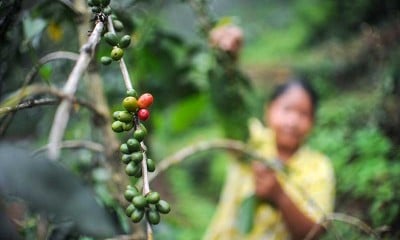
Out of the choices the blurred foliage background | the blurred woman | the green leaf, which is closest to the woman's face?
the blurred woman

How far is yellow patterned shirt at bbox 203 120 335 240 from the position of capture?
1.49 metres

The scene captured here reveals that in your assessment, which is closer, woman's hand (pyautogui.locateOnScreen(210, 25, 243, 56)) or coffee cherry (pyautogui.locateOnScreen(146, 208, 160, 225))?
coffee cherry (pyautogui.locateOnScreen(146, 208, 160, 225))

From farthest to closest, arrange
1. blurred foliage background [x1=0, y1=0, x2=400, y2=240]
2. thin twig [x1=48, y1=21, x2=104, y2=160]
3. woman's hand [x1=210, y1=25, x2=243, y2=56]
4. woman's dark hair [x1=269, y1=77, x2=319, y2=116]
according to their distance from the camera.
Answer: woman's dark hair [x1=269, y1=77, x2=319, y2=116] < woman's hand [x1=210, y1=25, x2=243, y2=56] < blurred foliage background [x1=0, y1=0, x2=400, y2=240] < thin twig [x1=48, y1=21, x2=104, y2=160]

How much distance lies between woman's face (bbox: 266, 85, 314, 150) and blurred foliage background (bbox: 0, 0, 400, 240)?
0.10m

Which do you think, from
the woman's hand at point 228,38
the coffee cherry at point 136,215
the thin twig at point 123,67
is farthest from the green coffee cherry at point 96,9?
the woman's hand at point 228,38

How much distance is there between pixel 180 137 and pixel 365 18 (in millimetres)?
2591

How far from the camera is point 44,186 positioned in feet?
1.23

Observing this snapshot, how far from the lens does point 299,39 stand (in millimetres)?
6695

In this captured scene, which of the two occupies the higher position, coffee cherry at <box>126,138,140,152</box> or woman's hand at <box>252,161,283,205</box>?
coffee cherry at <box>126,138,140,152</box>

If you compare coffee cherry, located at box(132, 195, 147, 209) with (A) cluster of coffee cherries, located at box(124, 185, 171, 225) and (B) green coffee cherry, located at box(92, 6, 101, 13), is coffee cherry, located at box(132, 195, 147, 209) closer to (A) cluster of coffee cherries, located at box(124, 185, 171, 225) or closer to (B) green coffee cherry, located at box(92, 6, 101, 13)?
(A) cluster of coffee cherries, located at box(124, 185, 171, 225)

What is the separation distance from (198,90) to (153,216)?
0.86 metres

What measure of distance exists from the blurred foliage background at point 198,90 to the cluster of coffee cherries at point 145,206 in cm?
4

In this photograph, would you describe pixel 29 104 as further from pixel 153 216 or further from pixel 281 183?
pixel 281 183

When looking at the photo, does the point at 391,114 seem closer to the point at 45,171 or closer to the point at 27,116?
the point at 27,116
